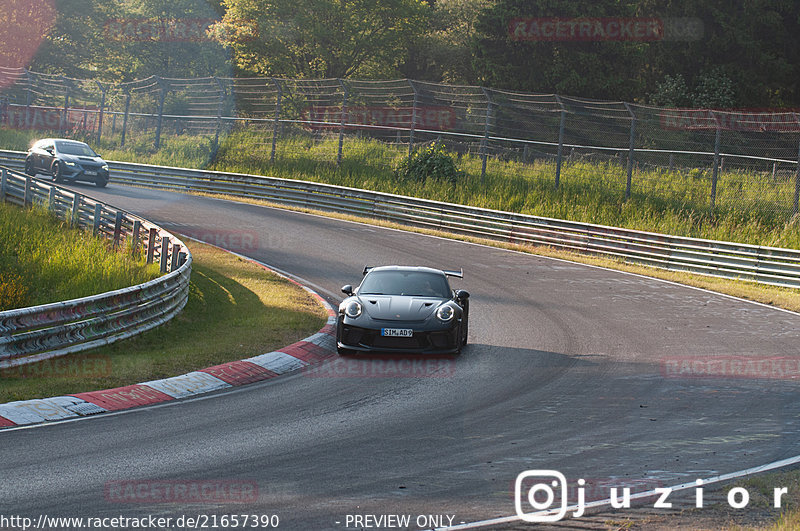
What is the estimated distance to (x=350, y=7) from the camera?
180ft

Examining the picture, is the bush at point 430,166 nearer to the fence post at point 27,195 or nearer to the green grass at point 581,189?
the green grass at point 581,189

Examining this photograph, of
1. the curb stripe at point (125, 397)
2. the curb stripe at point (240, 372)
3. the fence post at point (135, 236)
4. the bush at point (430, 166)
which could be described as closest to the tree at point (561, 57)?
the bush at point (430, 166)

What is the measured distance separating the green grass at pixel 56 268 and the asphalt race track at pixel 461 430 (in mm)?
5029

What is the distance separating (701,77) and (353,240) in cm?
3011

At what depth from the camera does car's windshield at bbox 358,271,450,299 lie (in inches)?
540

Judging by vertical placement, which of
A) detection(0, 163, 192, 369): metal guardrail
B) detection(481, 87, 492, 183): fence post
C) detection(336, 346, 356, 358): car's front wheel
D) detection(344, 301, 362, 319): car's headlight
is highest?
detection(481, 87, 492, 183): fence post

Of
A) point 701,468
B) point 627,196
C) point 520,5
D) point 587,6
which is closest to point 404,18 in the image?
point 520,5

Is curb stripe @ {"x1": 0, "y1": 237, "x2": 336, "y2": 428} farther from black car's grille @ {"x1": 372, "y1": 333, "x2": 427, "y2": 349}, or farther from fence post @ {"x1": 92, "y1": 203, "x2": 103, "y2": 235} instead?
fence post @ {"x1": 92, "y1": 203, "x2": 103, "y2": 235}

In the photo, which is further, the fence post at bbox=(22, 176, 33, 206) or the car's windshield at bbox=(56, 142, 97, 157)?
the car's windshield at bbox=(56, 142, 97, 157)

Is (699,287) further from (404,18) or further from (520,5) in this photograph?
(404,18)

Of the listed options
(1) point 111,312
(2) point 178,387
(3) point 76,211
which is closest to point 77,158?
(3) point 76,211

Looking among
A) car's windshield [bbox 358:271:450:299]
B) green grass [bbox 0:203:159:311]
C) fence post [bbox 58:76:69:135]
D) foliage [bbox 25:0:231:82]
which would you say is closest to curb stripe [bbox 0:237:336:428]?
car's windshield [bbox 358:271:450:299]

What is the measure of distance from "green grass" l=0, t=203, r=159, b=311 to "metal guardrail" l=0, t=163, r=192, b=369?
602mm

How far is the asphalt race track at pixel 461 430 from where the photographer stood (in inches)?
262
